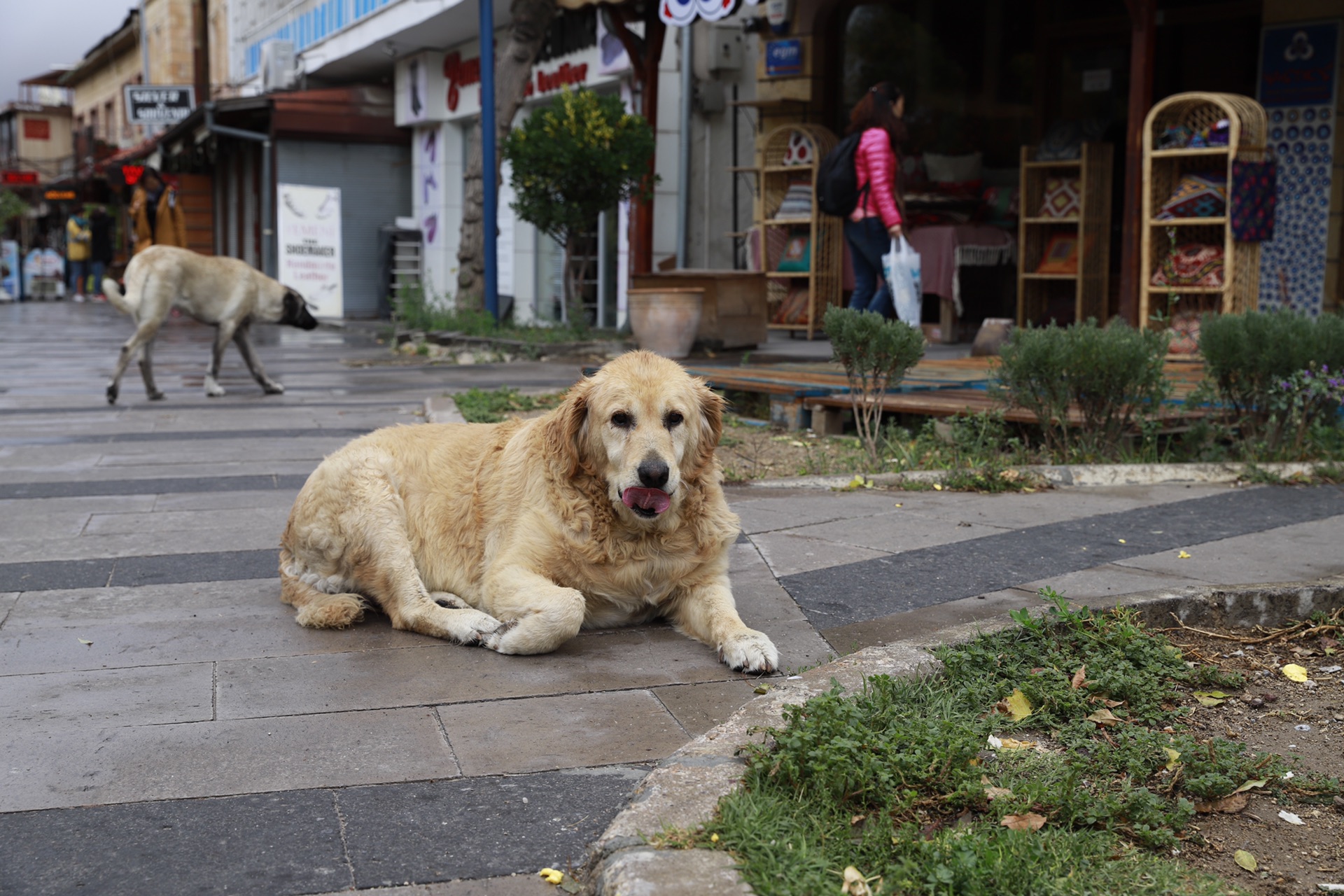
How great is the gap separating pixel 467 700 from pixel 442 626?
1.97ft

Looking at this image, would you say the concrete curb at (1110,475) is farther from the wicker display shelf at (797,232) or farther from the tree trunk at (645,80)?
→ the tree trunk at (645,80)

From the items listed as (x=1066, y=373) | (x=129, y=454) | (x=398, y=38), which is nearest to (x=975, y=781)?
(x=1066, y=373)

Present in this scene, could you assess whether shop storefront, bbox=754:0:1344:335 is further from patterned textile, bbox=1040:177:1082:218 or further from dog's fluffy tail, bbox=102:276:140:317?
dog's fluffy tail, bbox=102:276:140:317

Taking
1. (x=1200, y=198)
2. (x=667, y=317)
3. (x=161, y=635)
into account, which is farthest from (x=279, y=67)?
(x=161, y=635)

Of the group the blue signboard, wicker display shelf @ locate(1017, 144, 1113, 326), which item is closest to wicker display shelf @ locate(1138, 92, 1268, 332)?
wicker display shelf @ locate(1017, 144, 1113, 326)

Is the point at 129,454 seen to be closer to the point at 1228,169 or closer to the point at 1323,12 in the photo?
the point at 1228,169

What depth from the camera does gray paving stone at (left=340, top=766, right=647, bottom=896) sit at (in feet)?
8.21

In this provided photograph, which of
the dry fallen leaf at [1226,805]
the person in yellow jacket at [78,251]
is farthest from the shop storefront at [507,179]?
the person in yellow jacket at [78,251]

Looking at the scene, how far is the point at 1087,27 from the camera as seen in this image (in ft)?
47.3

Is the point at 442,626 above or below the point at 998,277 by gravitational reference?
below

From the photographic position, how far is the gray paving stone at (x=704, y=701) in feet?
10.8

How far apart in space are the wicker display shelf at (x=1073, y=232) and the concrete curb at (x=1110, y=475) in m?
5.95

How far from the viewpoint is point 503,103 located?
51.5ft

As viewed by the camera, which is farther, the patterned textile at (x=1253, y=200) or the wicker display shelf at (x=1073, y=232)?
the wicker display shelf at (x=1073, y=232)
